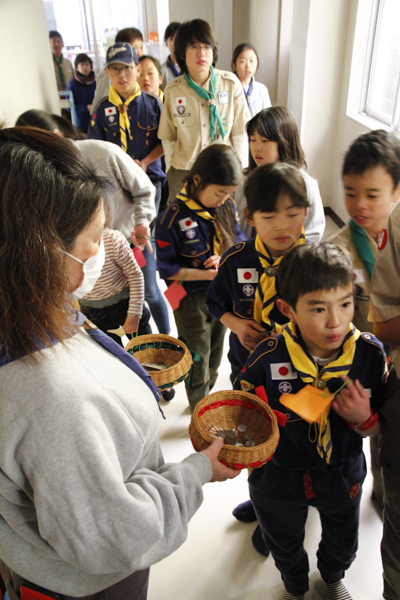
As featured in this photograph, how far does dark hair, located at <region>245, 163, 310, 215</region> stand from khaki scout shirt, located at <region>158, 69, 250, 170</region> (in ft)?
6.85

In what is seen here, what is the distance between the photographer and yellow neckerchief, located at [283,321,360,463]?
1280 mm

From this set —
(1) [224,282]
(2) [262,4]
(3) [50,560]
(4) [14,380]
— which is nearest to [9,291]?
(4) [14,380]

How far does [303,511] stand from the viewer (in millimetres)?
1475

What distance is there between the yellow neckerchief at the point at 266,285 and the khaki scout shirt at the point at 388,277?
376 millimetres

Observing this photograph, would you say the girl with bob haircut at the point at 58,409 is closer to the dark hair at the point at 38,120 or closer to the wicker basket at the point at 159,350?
the wicker basket at the point at 159,350

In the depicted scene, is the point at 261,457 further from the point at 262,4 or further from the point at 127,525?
the point at 262,4

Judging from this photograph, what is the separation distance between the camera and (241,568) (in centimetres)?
175

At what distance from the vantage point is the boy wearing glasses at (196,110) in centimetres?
340

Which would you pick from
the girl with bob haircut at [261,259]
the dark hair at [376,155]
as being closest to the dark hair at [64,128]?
the girl with bob haircut at [261,259]

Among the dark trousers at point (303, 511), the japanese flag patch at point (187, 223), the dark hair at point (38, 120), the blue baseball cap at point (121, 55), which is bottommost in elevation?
the dark trousers at point (303, 511)

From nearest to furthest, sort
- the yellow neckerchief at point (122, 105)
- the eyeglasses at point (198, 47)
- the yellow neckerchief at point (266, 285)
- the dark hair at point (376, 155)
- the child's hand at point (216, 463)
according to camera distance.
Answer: the child's hand at point (216, 463) < the dark hair at point (376, 155) < the yellow neckerchief at point (266, 285) < the eyeglasses at point (198, 47) < the yellow neckerchief at point (122, 105)

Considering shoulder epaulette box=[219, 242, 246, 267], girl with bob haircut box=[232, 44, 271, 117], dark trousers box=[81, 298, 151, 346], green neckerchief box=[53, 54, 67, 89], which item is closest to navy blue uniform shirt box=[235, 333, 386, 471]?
shoulder epaulette box=[219, 242, 246, 267]

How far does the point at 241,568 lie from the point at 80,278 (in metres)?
1.47

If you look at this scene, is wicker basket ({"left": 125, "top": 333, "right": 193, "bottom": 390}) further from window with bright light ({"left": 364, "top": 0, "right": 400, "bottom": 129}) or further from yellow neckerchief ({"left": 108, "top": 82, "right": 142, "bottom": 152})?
window with bright light ({"left": 364, "top": 0, "right": 400, "bottom": 129})
